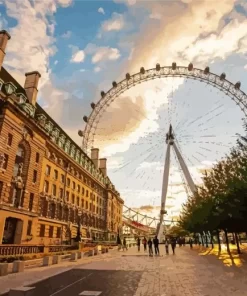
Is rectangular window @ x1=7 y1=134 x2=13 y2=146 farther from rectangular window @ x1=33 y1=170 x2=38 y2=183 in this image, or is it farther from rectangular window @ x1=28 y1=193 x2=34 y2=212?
rectangular window @ x1=28 y1=193 x2=34 y2=212

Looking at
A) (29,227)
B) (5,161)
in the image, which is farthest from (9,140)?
(29,227)

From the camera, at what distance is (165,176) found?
60.0 metres

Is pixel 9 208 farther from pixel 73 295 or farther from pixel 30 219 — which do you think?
pixel 73 295

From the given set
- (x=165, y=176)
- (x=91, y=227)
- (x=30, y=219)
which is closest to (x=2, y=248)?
(x=30, y=219)

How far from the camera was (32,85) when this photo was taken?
44.1 meters

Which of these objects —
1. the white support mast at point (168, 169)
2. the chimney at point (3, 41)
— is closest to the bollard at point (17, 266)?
the chimney at point (3, 41)

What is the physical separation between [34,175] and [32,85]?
15693 millimetres

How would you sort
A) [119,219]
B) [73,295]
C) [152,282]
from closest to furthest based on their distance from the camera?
[73,295] → [152,282] → [119,219]

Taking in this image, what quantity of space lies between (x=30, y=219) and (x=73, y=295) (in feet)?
95.8

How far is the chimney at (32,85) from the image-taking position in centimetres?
4366

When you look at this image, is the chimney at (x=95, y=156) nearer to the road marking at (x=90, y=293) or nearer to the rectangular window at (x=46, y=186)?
the rectangular window at (x=46, y=186)

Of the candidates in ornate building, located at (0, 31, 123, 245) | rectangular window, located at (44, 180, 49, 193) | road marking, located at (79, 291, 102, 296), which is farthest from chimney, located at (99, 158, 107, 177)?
road marking, located at (79, 291, 102, 296)

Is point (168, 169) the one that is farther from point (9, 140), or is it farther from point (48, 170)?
point (9, 140)

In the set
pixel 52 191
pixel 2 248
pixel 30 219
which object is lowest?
pixel 2 248
